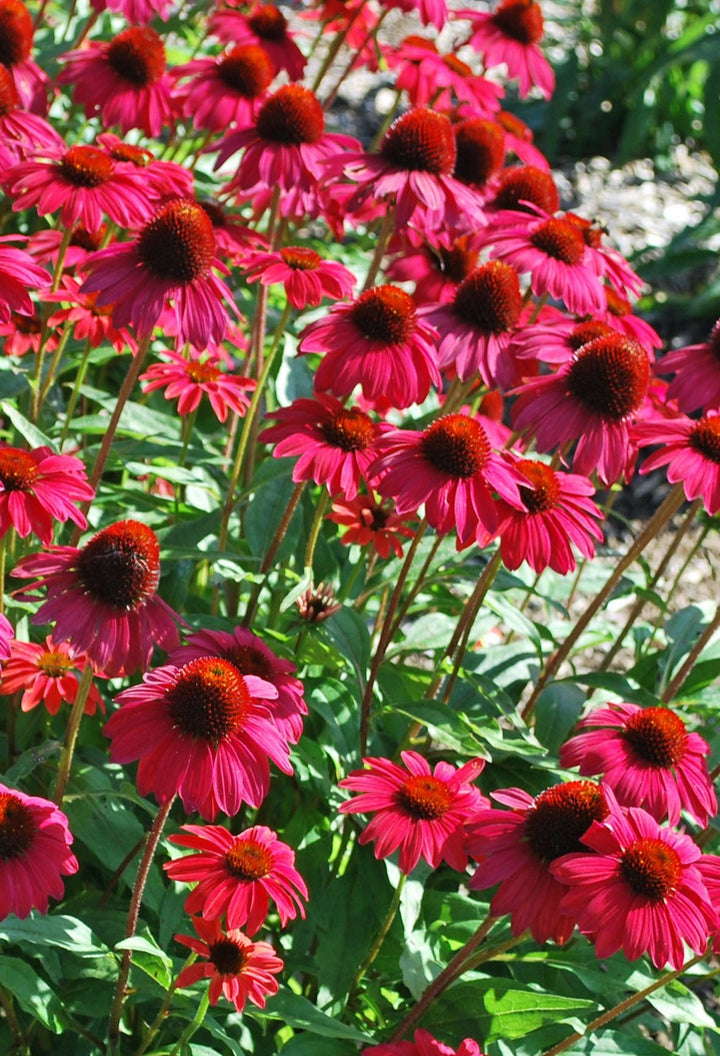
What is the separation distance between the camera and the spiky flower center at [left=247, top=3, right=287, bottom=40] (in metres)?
2.96

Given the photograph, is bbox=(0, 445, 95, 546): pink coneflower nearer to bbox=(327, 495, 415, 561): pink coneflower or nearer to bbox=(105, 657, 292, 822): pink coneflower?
bbox=(105, 657, 292, 822): pink coneflower

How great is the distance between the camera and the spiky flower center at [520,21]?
10.6ft

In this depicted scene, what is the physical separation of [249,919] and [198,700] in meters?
0.31

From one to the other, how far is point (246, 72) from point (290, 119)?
224 millimetres

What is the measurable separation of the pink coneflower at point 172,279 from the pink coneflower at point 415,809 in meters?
0.68

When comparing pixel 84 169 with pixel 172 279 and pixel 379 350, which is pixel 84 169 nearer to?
pixel 172 279

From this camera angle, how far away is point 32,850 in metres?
1.66

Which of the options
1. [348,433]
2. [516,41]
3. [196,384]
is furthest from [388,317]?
[516,41]

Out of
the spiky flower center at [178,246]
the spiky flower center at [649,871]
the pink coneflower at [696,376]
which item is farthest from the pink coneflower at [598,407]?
the spiky flower center at [649,871]

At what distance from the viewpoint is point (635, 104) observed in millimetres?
6078

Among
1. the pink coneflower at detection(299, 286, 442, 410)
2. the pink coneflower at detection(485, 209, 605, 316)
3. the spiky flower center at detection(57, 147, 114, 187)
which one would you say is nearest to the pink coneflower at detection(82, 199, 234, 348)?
the pink coneflower at detection(299, 286, 442, 410)

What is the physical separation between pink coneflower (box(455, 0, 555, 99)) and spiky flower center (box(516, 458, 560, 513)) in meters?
1.53

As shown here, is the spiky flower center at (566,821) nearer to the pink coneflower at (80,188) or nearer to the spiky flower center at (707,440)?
the spiky flower center at (707,440)

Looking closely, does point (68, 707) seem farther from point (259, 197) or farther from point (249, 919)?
point (259, 197)
